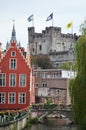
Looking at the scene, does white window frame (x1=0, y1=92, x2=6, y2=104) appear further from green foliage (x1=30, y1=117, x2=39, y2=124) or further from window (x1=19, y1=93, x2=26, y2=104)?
green foliage (x1=30, y1=117, x2=39, y2=124)

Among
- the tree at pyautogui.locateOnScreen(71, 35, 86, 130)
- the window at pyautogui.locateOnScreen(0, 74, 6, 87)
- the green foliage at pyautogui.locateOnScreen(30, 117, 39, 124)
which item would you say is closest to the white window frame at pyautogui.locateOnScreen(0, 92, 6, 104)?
the window at pyautogui.locateOnScreen(0, 74, 6, 87)

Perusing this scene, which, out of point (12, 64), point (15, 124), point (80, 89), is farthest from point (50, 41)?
point (80, 89)

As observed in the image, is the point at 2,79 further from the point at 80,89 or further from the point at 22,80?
the point at 80,89

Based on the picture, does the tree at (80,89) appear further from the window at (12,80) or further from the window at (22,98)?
the window at (12,80)

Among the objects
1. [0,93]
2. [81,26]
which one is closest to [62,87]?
[0,93]

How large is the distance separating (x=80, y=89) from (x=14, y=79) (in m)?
23.7

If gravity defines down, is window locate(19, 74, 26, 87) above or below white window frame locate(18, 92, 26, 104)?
above

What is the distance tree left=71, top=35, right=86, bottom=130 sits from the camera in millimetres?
30688

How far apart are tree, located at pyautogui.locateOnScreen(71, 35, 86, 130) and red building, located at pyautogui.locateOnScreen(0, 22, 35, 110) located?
22074 millimetres

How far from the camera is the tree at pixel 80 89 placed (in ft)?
101

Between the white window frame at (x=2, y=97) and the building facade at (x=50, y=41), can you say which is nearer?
the white window frame at (x=2, y=97)

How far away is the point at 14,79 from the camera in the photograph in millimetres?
54375

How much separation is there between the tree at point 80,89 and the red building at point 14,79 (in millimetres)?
22074

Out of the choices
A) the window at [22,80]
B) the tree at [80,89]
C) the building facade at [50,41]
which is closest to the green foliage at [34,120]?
the window at [22,80]
